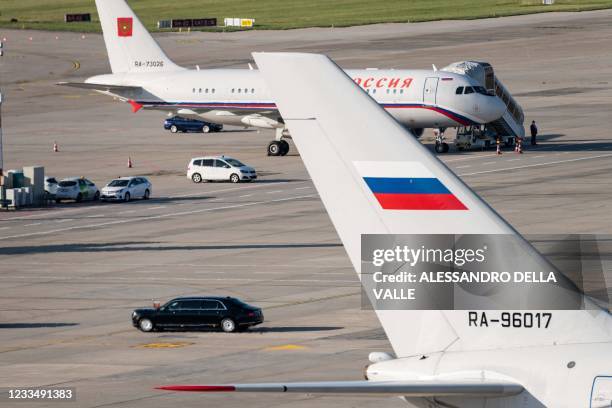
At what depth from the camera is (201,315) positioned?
152 ft

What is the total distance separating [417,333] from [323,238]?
46.8 m

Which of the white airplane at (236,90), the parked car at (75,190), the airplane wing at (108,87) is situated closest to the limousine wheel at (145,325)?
the parked car at (75,190)

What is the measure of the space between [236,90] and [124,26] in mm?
13660

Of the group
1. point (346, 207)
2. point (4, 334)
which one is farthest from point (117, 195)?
point (346, 207)

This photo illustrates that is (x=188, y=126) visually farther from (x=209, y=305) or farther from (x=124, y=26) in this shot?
(x=209, y=305)

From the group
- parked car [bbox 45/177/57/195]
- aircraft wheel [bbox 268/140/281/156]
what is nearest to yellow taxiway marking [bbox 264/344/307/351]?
parked car [bbox 45/177/57/195]

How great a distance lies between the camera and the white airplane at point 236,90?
93250 millimetres

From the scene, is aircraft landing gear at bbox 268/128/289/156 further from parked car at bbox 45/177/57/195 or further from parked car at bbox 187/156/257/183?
parked car at bbox 45/177/57/195

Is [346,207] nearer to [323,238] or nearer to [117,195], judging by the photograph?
[323,238]

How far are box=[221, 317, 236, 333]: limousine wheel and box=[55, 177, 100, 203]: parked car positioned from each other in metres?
37.2

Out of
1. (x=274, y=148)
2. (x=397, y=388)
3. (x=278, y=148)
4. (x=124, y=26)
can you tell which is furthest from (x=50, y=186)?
(x=397, y=388)

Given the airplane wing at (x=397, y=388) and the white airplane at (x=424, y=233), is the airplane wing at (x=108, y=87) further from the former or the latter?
the airplane wing at (x=397, y=388)

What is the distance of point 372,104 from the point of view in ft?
59.6

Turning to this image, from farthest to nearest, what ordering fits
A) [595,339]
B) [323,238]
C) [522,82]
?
1. [522,82]
2. [323,238]
3. [595,339]
